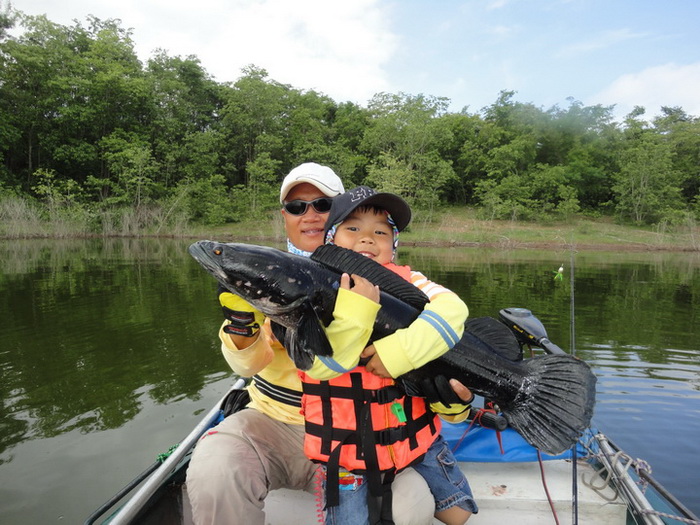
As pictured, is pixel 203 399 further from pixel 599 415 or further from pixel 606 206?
pixel 606 206

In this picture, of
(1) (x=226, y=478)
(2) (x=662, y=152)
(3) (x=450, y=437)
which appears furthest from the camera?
(2) (x=662, y=152)

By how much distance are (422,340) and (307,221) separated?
1739 millimetres

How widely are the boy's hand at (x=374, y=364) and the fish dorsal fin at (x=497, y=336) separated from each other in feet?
1.99

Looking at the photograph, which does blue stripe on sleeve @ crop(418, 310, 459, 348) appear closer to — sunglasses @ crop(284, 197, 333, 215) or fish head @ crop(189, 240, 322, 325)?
fish head @ crop(189, 240, 322, 325)

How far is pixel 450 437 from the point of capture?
3.25 meters

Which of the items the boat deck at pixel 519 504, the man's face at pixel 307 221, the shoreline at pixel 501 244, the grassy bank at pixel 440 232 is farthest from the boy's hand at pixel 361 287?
the shoreline at pixel 501 244

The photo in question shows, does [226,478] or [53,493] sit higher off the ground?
[226,478]

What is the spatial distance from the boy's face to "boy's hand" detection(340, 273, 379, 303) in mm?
523

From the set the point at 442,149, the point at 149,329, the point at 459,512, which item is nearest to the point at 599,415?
the point at 459,512

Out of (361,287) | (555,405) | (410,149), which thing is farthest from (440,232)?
(361,287)

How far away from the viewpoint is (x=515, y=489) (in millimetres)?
2863

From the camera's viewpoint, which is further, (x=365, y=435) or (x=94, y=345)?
(x=94, y=345)

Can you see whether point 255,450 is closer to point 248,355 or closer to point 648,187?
point 248,355

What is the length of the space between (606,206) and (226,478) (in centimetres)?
5499
